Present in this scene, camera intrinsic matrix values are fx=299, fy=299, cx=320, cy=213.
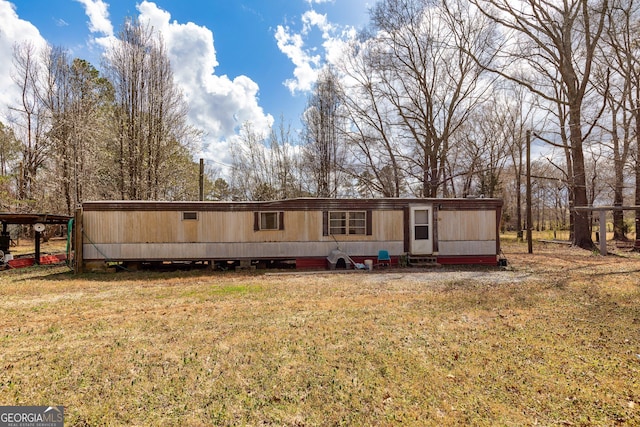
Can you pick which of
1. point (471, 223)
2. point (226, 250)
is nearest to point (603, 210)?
point (471, 223)

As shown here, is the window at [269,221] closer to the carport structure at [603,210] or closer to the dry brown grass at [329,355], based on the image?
the dry brown grass at [329,355]

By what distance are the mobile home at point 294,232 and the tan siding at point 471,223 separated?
34 mm

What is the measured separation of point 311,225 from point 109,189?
609 inches

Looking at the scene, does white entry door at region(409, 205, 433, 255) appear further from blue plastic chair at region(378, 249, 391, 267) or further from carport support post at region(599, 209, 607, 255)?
carport support post at region(599, 209, 607, 255)

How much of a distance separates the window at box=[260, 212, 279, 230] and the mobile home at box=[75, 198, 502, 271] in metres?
0.04

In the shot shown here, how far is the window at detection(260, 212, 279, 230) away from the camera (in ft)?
36.1

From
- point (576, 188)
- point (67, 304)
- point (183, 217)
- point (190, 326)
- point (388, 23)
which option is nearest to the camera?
point (190, 326)

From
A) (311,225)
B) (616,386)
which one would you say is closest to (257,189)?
(311,225)

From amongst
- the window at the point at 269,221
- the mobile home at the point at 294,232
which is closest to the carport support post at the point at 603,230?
the mobile home at the point at 294,232

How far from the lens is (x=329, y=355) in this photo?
398 centimetres

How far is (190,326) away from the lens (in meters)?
5.07

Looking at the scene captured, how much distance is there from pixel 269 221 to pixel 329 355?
7488 millimetres

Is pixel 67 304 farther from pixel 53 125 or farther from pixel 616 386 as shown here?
pixel 53 125

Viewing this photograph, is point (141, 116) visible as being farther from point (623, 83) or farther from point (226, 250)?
point (623, 83)
